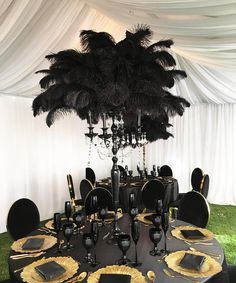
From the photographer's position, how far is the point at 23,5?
9.77ft

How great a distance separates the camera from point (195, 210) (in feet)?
10.7

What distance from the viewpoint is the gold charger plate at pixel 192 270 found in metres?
1.77

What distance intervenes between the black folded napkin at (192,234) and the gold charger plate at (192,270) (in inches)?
11.7

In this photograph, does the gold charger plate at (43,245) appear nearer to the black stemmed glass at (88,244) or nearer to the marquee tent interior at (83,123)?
the black stemmed glass at (88,244)

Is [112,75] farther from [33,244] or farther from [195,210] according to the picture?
[195,210]

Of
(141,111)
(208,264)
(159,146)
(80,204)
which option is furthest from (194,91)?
(208,264)

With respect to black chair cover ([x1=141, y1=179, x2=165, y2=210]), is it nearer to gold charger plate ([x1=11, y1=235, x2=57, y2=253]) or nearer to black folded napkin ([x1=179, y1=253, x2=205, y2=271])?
gold charger plate ([x1=11, y1=235, x2=57, y2=253])

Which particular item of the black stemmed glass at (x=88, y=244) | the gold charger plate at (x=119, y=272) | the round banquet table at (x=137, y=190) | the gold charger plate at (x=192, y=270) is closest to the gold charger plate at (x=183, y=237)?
the gold charger plate at (x=192, y=270)

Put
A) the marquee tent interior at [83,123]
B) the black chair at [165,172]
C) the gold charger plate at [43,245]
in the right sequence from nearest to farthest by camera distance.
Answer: the gold charger plate at [43,245], the marquee tent interior at [83,123], the black chair at [165,172]

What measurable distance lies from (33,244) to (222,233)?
143 inches

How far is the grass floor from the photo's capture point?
3863mm

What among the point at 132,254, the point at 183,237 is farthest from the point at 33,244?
the point at 183,237

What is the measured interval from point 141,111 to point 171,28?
0.88 m

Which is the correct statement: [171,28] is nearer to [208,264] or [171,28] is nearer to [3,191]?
[208,264]
